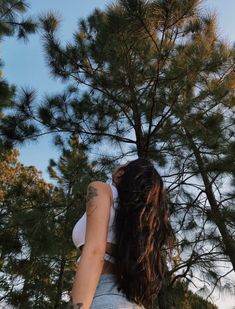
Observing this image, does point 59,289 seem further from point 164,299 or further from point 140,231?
point 140,231

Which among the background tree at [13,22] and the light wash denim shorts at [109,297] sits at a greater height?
the background tree at [13,22]

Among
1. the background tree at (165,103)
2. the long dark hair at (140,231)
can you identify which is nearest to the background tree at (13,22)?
the background tree at (165,103)

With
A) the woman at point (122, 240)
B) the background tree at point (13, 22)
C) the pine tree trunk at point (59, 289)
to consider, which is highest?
the background tree at point (13, 22)

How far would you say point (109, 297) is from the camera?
1.17 metres

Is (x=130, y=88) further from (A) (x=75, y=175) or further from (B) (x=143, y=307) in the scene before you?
(B) (x=143, y=307)

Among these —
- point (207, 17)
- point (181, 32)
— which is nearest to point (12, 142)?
point (181, 32)

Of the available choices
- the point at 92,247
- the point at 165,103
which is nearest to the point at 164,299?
the point at 165,103

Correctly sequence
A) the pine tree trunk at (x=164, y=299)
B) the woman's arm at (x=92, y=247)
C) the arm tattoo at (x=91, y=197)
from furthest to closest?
the pine tree trunk at (x=164, y=299), the arm tattoo at (x=91, y=197), the woman's arm at (x=92, y=247)

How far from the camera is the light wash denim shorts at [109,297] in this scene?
1.14 metres

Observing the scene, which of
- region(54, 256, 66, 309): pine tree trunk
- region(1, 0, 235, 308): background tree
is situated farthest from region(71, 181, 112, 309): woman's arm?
region(54, 256, 66, 309): pine tree trunk

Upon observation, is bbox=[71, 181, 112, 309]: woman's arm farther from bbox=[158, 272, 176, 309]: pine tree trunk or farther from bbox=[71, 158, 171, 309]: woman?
bbox=[158, 272, 176, 309]: pine tree trunk

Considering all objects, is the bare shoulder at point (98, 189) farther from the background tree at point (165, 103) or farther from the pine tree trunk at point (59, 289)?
the pine tree trunk at point (59, 289)

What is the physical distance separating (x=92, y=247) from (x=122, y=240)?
0.47ft

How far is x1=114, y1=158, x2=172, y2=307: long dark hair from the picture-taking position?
4.10 feet
